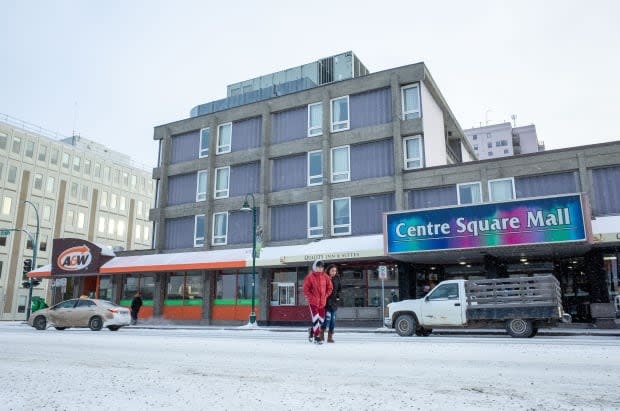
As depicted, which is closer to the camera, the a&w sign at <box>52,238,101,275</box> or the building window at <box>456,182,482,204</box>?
Result: the building window at <box>456,182,482,204</box>

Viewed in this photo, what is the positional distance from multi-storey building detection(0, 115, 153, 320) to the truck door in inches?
1571

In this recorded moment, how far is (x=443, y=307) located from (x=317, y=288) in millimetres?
5670

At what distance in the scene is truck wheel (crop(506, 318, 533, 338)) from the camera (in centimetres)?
1412

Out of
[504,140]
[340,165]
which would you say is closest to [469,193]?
[340,165]

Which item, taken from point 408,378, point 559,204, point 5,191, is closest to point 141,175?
point 5,191

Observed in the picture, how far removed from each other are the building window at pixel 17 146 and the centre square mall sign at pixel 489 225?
160 ft

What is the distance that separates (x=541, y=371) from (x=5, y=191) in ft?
A: 192

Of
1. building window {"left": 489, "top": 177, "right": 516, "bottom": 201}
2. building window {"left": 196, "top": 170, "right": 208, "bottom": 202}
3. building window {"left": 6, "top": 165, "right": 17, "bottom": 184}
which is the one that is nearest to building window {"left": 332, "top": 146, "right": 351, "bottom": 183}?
building window {"left": 489, "top": 177, "right": 516, "bottom": 201}

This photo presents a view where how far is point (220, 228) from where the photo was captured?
31.5m

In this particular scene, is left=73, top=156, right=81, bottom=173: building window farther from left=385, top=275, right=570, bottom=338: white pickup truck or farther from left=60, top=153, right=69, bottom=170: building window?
left=385, top=275, right=570, bottom=338: white pickup truck

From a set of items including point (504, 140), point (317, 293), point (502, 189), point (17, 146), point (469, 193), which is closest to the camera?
point (317, 293)

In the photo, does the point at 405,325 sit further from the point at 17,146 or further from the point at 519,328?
the point at 17,146

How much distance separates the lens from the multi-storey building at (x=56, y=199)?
5288 cm

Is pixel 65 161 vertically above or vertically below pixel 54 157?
below
